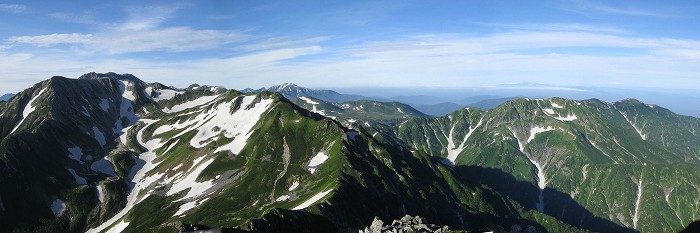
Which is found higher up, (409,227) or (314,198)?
(409,227)

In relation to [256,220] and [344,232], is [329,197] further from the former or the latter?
[256,220]

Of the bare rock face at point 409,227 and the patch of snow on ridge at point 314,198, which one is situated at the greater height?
the bare rock face at point 409,227

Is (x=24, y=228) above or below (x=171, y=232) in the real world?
below

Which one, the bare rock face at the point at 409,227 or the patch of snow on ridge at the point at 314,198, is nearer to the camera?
the bare rock face at the point at 409,227

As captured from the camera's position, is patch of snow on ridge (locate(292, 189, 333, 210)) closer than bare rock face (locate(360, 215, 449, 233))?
No

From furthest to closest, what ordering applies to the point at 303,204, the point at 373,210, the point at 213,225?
the point at 373,210, the point at 303,204, the point at 213,225

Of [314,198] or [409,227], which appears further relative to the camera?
[314,198]

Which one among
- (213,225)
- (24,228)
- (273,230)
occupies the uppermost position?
(273,230)

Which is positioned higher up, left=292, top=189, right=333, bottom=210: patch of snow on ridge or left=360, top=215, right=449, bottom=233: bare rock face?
left=360, top=215, right=449, bottom=233: bare rock face

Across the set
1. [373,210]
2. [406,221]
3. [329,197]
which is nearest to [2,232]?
[329,197]

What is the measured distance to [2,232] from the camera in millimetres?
190875

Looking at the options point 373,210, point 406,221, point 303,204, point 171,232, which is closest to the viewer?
point 406,221

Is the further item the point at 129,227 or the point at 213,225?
the point at 129,227

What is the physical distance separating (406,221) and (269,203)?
10709 centimetres
